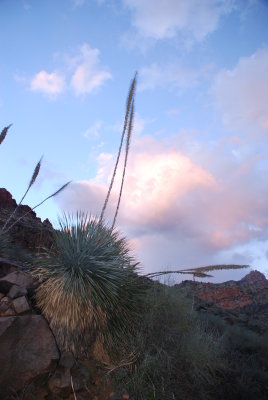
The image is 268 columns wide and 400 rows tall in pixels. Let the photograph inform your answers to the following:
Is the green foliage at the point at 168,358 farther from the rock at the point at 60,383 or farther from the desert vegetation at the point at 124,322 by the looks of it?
the rock at the point at 60,383

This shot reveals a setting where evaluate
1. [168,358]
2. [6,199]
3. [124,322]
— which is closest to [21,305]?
[124,322]

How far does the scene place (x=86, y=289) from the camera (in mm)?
6043

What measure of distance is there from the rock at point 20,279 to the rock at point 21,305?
1.14 feet

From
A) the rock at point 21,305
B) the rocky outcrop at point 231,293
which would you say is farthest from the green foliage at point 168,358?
the rocky outcrop at point 231,293

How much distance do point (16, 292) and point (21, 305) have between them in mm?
269

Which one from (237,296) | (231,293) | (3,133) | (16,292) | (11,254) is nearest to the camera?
(16,292)

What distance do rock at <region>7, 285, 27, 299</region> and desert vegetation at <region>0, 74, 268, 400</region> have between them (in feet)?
0.83

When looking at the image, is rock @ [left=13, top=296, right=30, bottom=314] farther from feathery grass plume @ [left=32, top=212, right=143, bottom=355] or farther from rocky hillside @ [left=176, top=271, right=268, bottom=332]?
rocky hillside @ [left=176, top=271, right=268, bottom=332]

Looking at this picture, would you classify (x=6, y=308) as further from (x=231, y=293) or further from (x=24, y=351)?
(x=231, y=293)

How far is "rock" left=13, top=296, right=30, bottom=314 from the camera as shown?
19.9ft

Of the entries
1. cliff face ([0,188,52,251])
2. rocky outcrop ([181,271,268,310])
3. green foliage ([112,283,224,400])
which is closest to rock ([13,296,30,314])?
green foliage ([112,283,224,400])

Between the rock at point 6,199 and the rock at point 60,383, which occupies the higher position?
the rock at point 6,199

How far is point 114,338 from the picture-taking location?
6441mm

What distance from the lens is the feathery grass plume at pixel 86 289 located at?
19.4 feet
